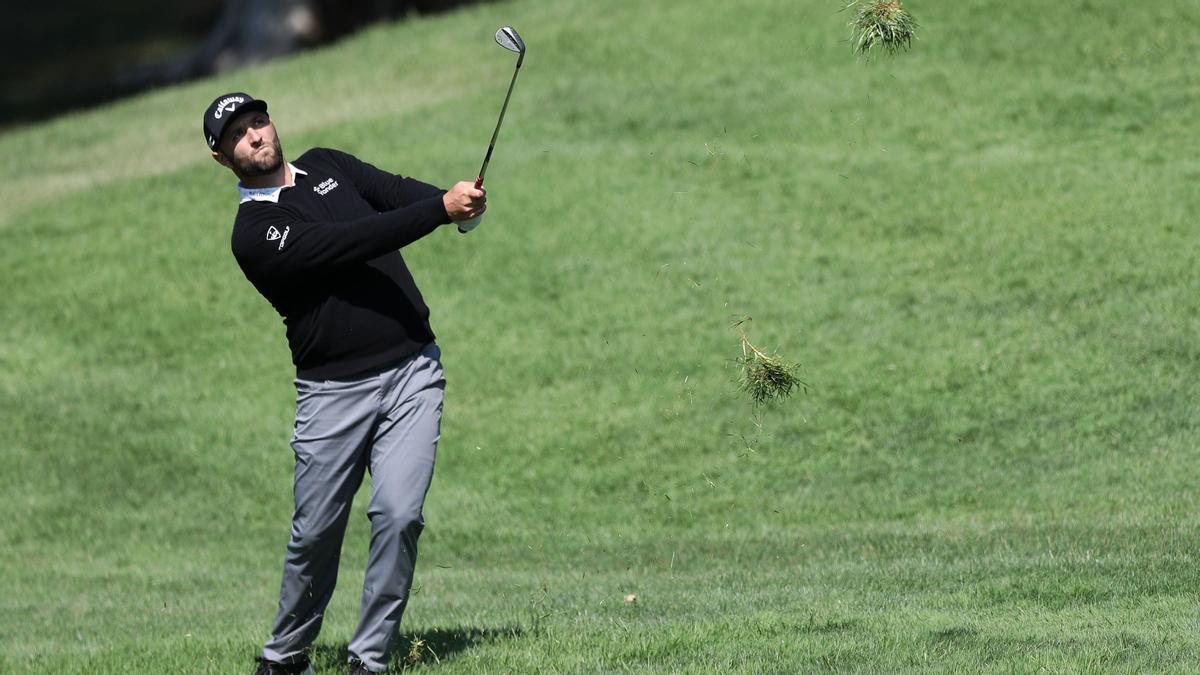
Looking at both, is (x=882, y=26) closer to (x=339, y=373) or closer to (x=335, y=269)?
(x=335, y=269)

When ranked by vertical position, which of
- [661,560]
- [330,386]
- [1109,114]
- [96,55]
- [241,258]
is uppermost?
[96,55]

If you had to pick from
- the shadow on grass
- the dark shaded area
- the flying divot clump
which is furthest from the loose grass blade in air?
the dark shaded area

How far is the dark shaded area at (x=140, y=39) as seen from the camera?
100 feet

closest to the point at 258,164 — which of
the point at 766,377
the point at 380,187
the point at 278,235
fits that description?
the point at 278,235

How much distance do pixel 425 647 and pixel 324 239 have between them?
82.6 inches

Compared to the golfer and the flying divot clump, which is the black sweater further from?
the flying divot clump

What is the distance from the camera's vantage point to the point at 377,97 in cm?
2102

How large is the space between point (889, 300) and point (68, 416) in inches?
297

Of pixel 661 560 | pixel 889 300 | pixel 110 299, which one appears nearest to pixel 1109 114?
pixel 889 300

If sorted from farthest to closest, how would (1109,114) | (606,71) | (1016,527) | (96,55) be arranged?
1. (96,55)
2. (606,71)
3. (1109,114)
4. (1016,527)

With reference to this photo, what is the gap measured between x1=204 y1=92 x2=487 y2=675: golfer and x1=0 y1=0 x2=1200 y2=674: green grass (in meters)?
0.72

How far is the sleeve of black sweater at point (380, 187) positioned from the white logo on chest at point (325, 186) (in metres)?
0.15

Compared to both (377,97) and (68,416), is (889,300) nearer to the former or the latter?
(68,416)

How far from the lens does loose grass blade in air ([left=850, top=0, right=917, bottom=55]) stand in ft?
26.3
